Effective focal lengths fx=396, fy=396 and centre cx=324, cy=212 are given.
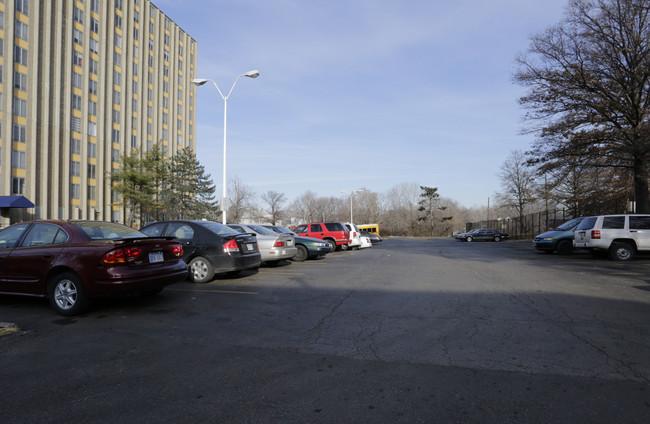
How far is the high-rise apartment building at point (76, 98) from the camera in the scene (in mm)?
37906

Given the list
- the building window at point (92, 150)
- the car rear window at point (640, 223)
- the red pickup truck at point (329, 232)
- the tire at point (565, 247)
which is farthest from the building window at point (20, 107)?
the car rear window at point (640, 223)

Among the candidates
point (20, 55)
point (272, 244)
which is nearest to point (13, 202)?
point (20, 55)

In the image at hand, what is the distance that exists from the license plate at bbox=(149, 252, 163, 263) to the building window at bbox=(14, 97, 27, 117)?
42.2 metres

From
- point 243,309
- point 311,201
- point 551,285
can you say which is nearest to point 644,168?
point 551,285

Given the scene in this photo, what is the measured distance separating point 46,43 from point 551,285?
49979 mm

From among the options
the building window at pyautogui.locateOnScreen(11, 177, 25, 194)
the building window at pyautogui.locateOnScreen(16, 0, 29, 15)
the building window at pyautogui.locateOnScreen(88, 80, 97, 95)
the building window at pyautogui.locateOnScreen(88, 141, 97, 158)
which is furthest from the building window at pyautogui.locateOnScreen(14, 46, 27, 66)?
the building window at pyautogui.locateOnScreen(11, 177, 25, 194)

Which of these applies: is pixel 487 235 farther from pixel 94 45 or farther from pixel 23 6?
pixel 23 6

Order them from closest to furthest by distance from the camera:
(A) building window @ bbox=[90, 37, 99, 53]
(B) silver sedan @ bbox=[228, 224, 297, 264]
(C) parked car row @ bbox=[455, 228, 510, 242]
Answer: (B) silver sedan @ bbox=[228, 224, 297, 264], (A) building window @ bbox=[90, 37, 99, 53], (C) parked car row @ bbox=[455, 228, 510, 242]

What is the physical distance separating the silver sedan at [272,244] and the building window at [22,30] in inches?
1607

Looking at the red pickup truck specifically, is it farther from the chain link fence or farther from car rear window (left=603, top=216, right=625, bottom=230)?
the chain link fence

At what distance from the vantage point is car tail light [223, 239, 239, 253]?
9305 mm

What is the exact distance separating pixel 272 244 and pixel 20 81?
40.5 metres

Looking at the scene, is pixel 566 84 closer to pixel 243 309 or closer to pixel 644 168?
pixel 644 168

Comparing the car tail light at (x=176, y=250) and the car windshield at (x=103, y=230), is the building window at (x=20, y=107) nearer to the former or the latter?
the car windshield at (x=103, y=230)
